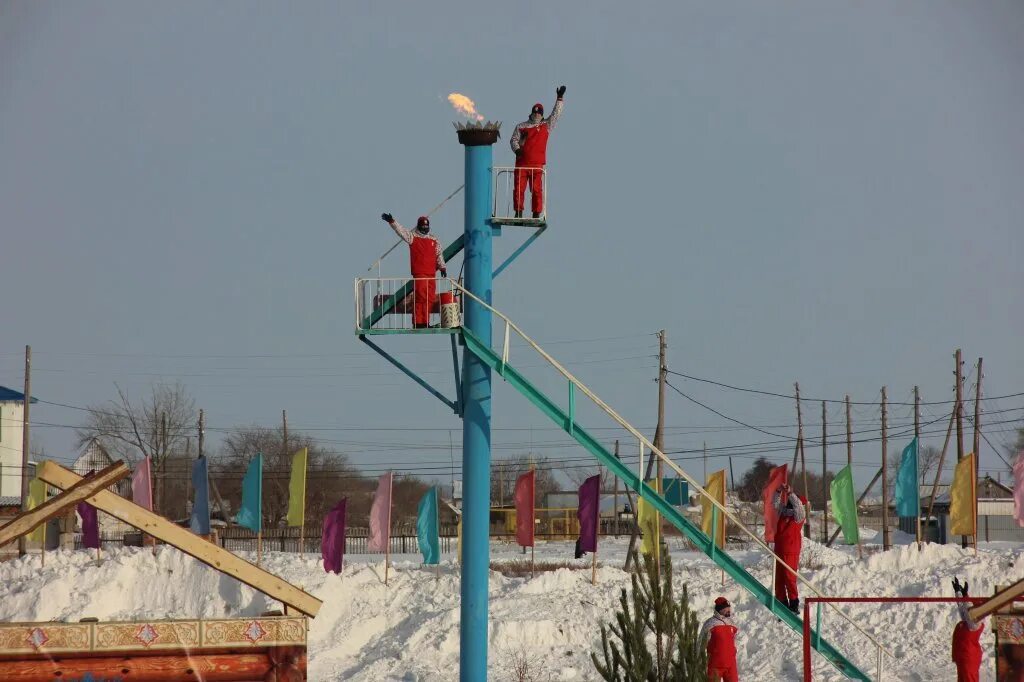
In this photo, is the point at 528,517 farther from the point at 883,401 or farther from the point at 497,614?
the point at 883,401

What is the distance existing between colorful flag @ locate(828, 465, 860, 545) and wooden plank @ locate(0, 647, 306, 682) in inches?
812

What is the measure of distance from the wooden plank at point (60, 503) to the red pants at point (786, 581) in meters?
10.9

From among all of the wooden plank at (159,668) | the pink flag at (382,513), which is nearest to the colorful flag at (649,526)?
the pink flag at (382,513)

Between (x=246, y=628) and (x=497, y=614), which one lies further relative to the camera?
(x=497, y=614)

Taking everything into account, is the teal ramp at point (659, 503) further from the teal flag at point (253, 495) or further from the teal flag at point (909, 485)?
the teal flag at point (253, 495)

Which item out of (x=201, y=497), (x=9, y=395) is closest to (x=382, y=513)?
(x=201, y=497)

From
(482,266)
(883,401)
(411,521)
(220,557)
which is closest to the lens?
(220,557)

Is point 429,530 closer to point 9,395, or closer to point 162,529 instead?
point 162,529

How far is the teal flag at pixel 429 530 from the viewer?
33.8 meters

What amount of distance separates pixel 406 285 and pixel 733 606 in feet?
38.4

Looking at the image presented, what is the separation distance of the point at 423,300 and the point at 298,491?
1495 cm

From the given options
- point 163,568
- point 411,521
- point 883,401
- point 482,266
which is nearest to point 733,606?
point 482,266

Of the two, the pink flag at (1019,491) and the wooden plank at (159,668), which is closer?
the wooden plank at (159,668)

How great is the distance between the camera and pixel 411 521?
3282 inches
